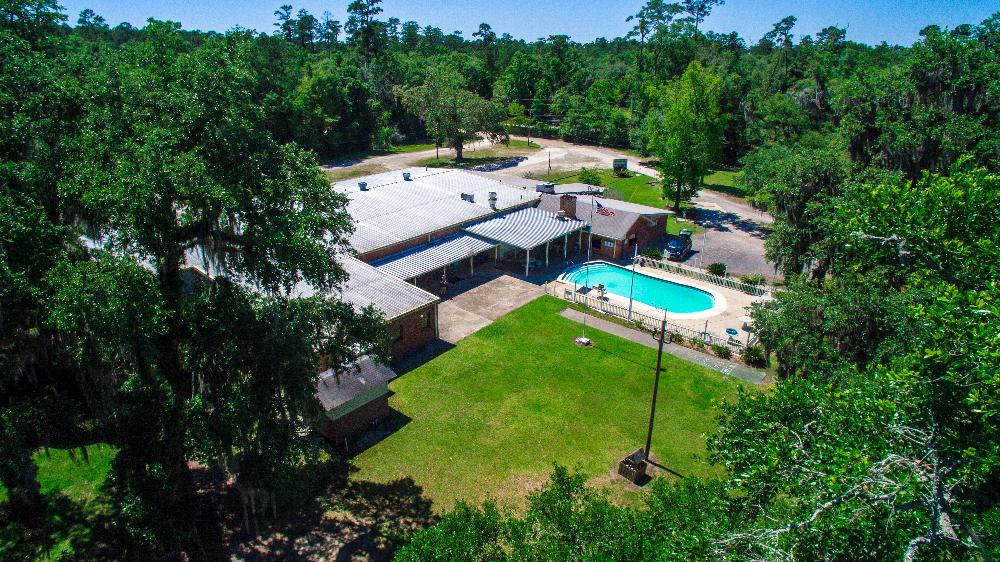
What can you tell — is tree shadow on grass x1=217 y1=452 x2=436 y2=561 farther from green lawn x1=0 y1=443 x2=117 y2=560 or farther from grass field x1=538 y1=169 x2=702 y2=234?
grass field x1=538 y1=169 x2=702 y2=234

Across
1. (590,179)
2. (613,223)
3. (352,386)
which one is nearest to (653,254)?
(613,223)

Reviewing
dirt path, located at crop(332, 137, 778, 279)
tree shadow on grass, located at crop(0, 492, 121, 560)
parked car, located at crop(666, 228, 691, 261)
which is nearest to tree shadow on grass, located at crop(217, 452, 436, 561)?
tree shadow on grass, located at crop(0, 492, 121, 560)

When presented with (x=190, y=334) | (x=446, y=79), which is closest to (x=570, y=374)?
(x=190, y=334)

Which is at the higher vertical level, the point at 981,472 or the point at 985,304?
the point at 985,304

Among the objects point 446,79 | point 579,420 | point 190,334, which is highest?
point 446,79

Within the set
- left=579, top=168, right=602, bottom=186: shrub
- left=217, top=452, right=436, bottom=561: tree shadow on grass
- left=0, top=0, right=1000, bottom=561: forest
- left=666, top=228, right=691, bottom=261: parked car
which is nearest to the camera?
left=0, top=0, right=1000, bottom=561: forest

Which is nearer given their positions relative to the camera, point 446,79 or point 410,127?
point 446,79

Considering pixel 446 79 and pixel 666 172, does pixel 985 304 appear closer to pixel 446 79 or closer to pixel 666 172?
pixel 666 172
